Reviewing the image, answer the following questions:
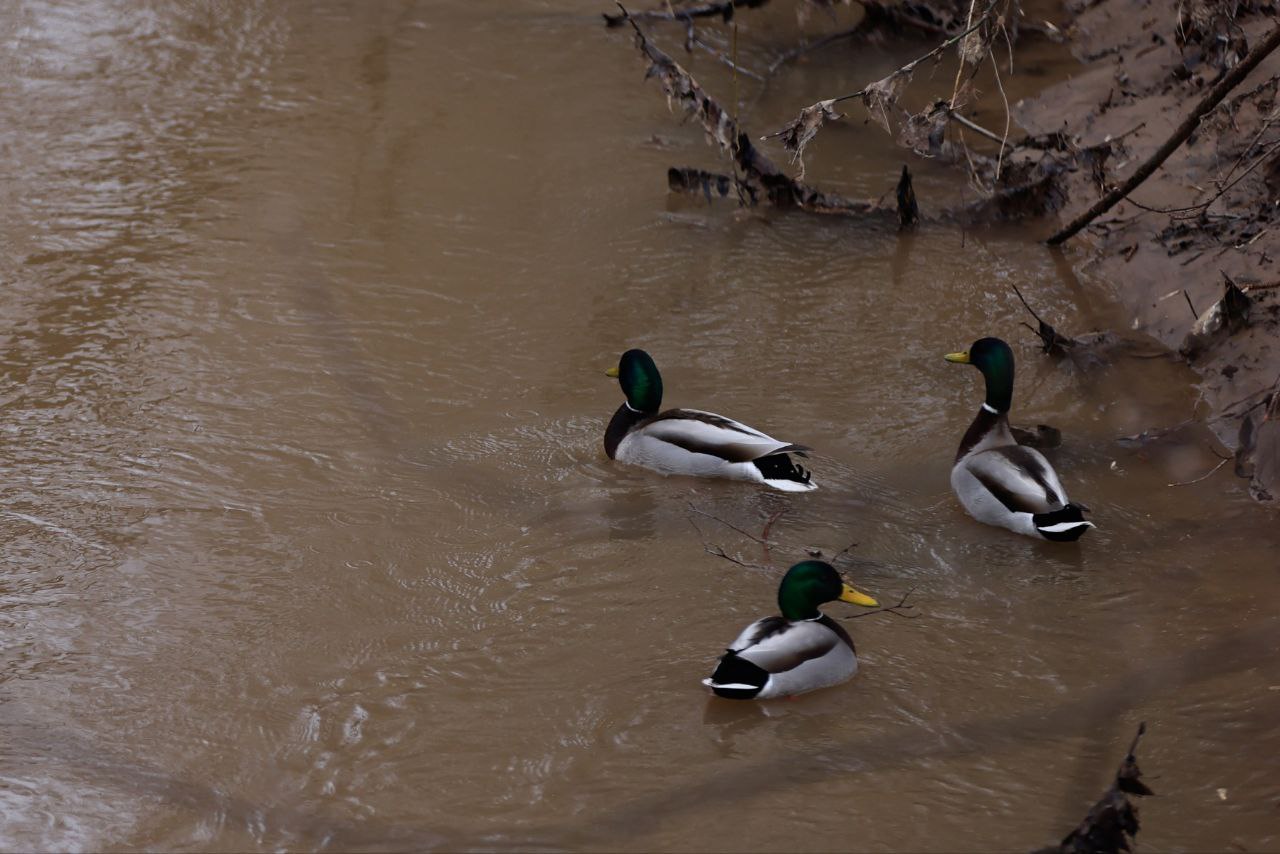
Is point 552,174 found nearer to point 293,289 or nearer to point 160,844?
point 293,289

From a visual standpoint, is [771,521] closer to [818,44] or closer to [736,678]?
[736,678]

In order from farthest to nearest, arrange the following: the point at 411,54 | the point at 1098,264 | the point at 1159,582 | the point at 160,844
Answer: the point at 411,54 < the point at 1098,264 < the point at 1159,582 < the point at 160,844

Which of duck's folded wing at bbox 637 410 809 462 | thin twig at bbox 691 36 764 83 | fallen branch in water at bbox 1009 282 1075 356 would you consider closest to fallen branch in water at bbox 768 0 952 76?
thin twig at bbox 691 36 764 83

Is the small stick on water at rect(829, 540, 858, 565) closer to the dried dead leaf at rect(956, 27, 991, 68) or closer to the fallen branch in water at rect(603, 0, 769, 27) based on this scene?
the dried dead leaf at rect(956, 27, 991, 68)

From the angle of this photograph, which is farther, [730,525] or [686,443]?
[686,443]

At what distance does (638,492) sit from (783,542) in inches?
35.3

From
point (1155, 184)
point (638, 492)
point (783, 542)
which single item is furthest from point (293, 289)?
point (1155, 184)

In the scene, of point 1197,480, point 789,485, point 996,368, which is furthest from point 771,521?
point 1197,480

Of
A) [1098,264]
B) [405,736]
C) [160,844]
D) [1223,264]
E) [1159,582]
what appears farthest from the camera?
[1098,264]

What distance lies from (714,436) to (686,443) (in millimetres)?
168

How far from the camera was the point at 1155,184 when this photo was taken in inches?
380

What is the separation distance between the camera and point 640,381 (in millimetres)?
7484

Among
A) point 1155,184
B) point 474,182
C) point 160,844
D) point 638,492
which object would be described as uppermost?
point 1155,184

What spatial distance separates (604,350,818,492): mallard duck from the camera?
696 centimetres
